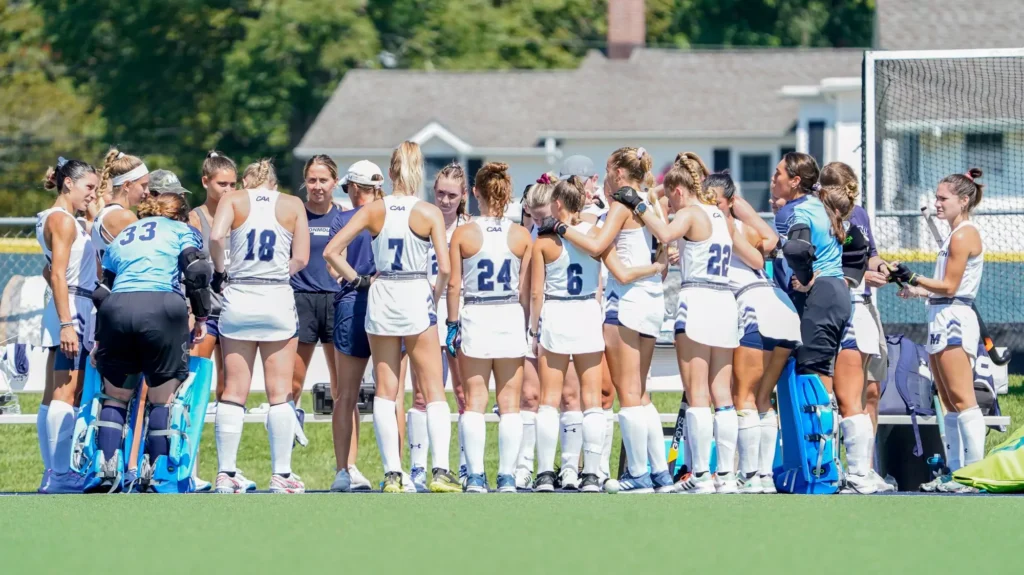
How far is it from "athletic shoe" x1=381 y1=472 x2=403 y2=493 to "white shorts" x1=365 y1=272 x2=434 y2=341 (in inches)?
A: 33.8

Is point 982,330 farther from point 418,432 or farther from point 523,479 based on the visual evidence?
point 418,432

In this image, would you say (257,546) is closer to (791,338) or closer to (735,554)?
(735,554)

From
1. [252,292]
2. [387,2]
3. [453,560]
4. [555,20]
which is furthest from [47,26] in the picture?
[453,560]

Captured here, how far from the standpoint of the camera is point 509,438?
9422mm

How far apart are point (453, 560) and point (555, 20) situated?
4055 cm

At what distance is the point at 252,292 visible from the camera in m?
9.41

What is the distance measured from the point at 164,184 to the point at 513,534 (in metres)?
3.31

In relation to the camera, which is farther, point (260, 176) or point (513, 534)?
point (260, 176)

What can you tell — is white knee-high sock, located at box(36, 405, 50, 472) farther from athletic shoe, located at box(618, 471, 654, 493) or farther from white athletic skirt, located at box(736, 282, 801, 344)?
white athletic skirt, located at box(736, 282, 801, 344)

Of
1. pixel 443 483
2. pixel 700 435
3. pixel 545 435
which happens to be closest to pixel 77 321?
pixel 443 483

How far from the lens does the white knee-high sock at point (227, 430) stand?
9516 millimetres

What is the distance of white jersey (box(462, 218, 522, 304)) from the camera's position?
9367mm

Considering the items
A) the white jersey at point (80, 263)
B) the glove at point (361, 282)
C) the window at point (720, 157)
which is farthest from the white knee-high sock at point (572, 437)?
the window at point (720, 157)

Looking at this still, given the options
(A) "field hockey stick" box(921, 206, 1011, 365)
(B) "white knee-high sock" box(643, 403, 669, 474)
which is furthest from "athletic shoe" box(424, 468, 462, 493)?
(A) "field hockey stick" box(921, 206, 1011, 365)
